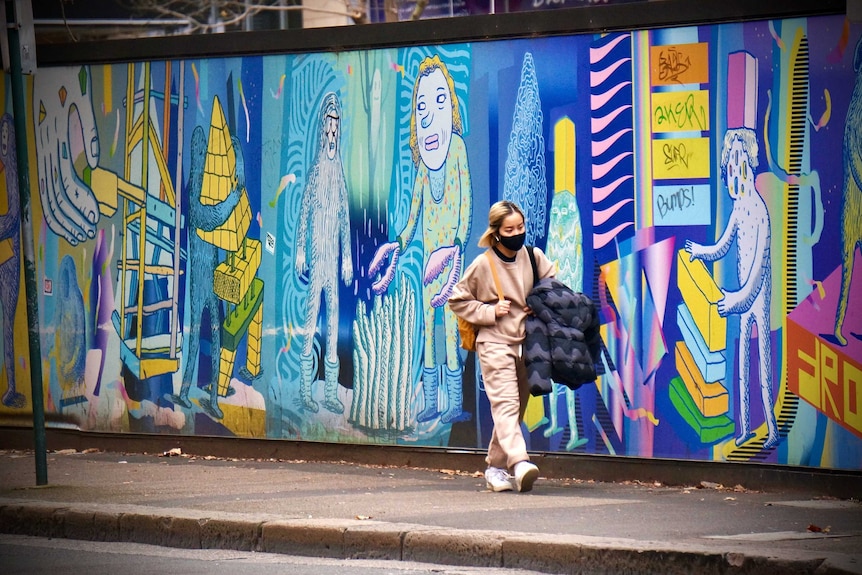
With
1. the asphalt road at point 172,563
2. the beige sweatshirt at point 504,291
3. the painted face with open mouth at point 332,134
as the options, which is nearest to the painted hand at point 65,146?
the painted face with open mouth at point 332,134

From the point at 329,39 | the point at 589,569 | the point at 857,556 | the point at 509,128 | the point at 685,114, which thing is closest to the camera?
the point at 857,556

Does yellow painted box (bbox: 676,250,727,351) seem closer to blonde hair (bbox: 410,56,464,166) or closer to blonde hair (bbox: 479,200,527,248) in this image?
blonde hair (bbox: 479,200,527,248)

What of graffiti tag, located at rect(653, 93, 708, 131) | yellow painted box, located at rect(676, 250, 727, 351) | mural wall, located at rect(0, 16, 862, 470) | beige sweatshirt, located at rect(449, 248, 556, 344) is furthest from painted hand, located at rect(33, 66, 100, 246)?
yellow painted box, located at rect(676, 250, 727, 351)

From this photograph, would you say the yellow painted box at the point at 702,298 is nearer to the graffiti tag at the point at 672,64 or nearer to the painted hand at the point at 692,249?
the painted hand at the point at 692,249

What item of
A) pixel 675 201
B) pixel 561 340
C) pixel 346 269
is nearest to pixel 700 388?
pixel 561 340

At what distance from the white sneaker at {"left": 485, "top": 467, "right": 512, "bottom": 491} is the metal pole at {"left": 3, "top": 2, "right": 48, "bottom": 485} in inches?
110

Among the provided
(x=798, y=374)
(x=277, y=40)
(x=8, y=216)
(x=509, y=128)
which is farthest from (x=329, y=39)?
(x=798, y=374)

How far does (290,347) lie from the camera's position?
1077cm

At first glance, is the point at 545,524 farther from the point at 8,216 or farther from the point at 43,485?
the point at 8,216

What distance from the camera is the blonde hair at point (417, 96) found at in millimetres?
10047

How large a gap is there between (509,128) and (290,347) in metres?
2.38

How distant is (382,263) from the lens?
34.0 ft

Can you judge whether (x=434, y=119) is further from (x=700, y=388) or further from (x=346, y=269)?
(x=700, y=388)

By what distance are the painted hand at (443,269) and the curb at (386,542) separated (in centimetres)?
277
